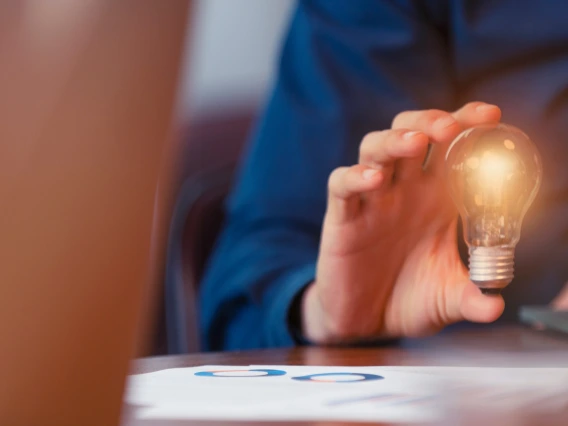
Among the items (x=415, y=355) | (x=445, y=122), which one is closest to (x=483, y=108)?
(x=445, y=122)

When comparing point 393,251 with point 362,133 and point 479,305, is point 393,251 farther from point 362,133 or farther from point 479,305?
point 362,133

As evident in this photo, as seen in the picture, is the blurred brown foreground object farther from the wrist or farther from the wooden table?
the wrist

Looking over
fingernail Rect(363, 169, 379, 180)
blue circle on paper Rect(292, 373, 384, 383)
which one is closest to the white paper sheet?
blue circle on paper Rect(292, 373, 384, 383)

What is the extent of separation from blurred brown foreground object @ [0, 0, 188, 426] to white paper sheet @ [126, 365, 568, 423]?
4 centimetres

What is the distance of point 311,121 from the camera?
67 cm

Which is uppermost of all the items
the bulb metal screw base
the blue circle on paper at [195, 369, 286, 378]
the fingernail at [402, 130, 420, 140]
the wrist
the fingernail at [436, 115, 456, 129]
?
Result: the fingernail at [436, 115, 456, 129]

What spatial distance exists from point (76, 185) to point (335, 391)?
150 millimetres

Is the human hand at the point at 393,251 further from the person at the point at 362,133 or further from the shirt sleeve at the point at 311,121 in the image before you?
the shirt sleeve at the point at 311,121

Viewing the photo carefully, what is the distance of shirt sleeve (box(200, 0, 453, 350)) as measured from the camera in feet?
2.03

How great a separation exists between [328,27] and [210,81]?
730 mm

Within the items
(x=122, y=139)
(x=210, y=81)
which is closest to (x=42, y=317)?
(x=122, y=139)

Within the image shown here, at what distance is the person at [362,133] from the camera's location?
0.52 meters

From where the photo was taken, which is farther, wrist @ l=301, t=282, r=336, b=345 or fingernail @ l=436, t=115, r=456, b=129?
wrist @ l=301, t=282, r=336, b=345

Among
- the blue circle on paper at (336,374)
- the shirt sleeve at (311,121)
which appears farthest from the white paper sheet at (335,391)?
the shirt sleeve at (311,121)
